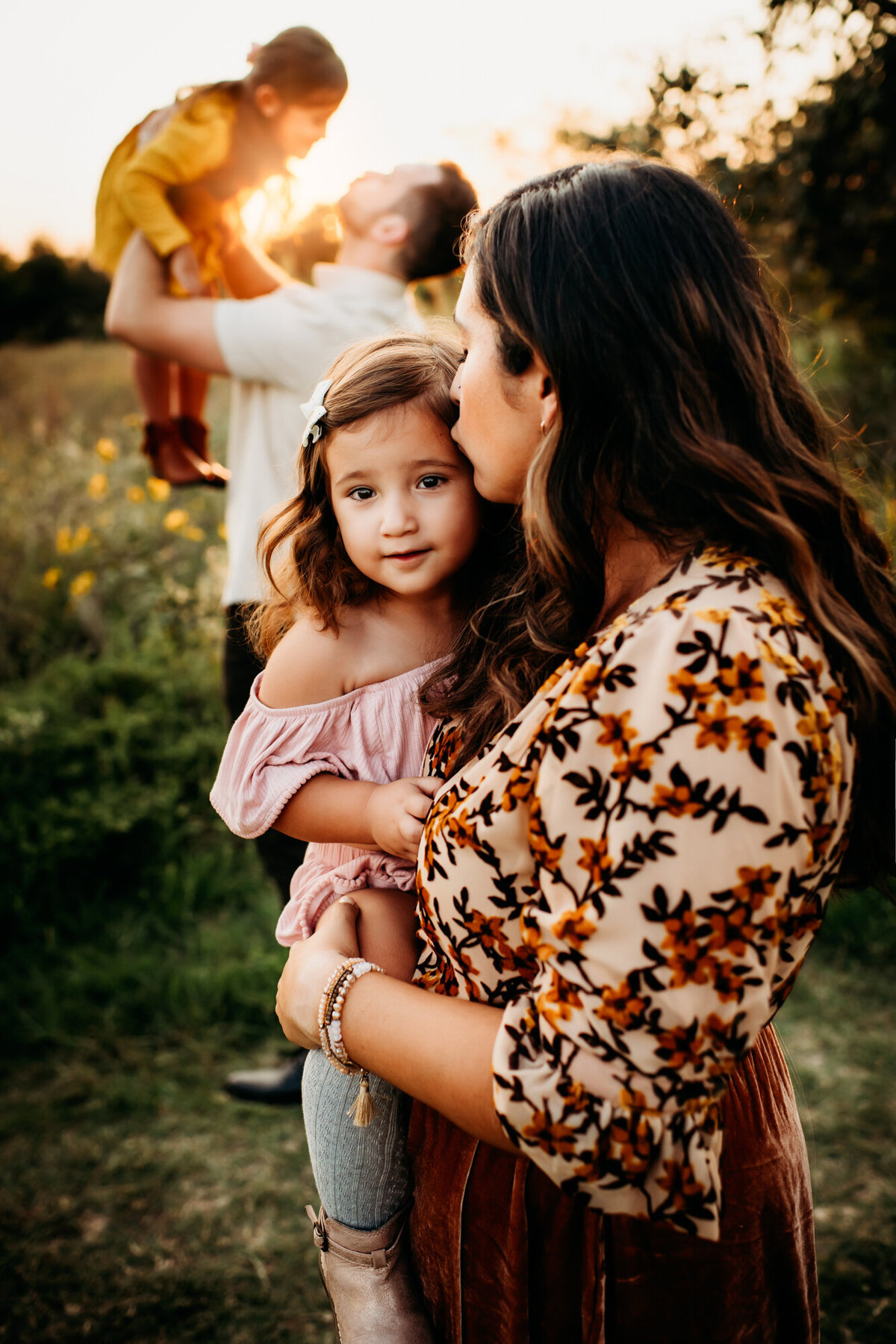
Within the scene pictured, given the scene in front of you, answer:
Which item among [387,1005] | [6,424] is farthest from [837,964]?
[6,424]

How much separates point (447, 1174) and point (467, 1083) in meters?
0.34

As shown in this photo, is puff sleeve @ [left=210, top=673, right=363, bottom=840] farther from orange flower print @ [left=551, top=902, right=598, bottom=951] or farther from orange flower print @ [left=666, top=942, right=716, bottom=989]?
orange flower print @ [left=666, top=942, right=716, bottom=989]

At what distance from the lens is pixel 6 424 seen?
7246mm

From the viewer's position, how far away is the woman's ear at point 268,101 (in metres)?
2.69

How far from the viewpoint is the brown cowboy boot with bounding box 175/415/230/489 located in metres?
3.11

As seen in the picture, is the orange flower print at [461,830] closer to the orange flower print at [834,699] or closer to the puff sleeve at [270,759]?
the orange flower print at [834,699]

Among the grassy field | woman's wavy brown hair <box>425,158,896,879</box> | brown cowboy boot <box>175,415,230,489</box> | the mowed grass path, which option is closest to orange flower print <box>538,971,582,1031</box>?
woman's wavy brown hair <box>425,158,896,879</box>

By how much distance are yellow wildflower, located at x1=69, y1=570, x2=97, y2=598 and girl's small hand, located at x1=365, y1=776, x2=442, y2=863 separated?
142 inches

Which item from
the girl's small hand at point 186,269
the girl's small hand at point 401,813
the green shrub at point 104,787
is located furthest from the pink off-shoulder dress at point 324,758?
the green shrub at point 104,787

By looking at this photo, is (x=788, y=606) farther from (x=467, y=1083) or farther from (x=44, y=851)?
(x=44, y=851)

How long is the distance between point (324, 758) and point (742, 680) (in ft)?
3.03

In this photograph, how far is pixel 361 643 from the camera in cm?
172

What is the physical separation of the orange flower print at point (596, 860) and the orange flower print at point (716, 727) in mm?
141

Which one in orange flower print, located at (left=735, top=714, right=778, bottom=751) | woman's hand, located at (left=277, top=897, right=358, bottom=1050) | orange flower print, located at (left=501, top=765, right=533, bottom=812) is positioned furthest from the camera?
woman's hand, located at (left=277, top=897, right=358, bottom=1050)
